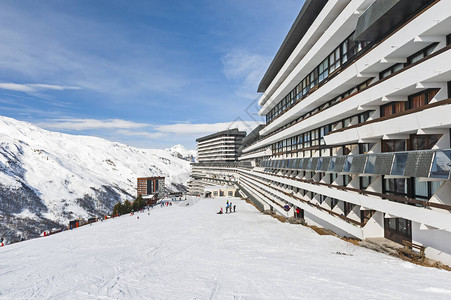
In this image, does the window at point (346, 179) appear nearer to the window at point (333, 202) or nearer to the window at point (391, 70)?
the window at point (333, 202)

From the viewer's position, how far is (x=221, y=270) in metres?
12.9

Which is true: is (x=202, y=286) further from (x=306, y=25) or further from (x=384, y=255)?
(x=306, y=25)

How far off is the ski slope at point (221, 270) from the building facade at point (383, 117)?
7.54 feet

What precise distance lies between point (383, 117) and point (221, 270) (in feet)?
37.9

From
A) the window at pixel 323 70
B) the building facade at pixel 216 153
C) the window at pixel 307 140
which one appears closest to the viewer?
the window at pixel 323 70

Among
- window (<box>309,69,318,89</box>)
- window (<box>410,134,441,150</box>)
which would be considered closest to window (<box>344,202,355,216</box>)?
window (<box>410,134,441,150</box>)

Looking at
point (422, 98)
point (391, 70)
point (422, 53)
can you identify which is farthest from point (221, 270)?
point (422, 53)

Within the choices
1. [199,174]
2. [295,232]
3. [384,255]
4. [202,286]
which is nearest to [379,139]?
[384,255]

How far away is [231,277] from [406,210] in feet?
28.3

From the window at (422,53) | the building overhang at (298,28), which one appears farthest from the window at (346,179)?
the building overhang at (298,28)

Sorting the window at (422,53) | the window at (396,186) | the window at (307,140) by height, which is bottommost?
the window at (396,186)

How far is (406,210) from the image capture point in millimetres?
11148

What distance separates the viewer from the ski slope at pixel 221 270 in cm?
926

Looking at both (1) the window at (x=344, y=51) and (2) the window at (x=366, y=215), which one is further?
(1) the window at (x=344, y=51)
